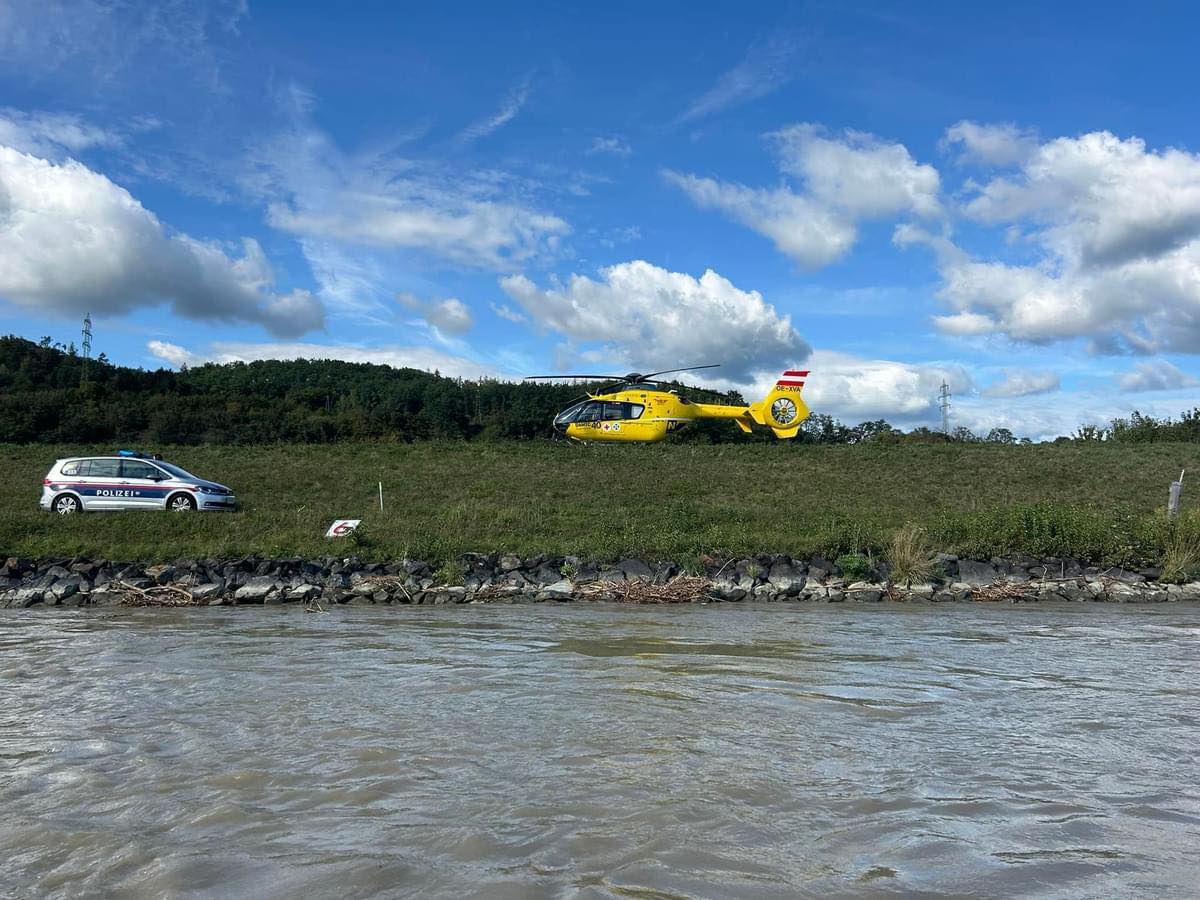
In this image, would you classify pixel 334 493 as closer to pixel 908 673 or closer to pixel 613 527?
pixel 613 527

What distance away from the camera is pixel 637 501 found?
22.2 meters

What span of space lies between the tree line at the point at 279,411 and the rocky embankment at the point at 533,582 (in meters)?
18.4

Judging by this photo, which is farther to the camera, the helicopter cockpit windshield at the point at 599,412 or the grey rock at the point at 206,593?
the helicopter cockpit windshield at the point at 599,412

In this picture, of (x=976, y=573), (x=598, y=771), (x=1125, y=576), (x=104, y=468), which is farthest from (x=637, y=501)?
(x=598, y=771)

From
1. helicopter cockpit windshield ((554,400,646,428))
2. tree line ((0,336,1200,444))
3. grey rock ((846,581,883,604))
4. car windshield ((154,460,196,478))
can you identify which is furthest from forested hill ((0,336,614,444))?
grey rock ((846,581,883,604))

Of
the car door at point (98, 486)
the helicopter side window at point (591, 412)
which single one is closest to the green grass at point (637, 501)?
the car door at point (98, 486)

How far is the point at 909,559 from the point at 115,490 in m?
17.8

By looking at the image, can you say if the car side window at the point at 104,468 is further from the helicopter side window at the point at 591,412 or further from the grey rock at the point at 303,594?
the helicopter side window at the point at 591,412

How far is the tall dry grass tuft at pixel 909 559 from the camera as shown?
1541cm

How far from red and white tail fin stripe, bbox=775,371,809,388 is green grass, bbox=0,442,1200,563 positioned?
97.9 inches

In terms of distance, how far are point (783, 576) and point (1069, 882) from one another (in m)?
12.2

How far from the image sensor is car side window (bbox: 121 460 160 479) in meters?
20.5

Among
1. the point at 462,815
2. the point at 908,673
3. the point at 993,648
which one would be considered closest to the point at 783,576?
the point at 993,648

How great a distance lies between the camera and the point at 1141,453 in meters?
33.0
